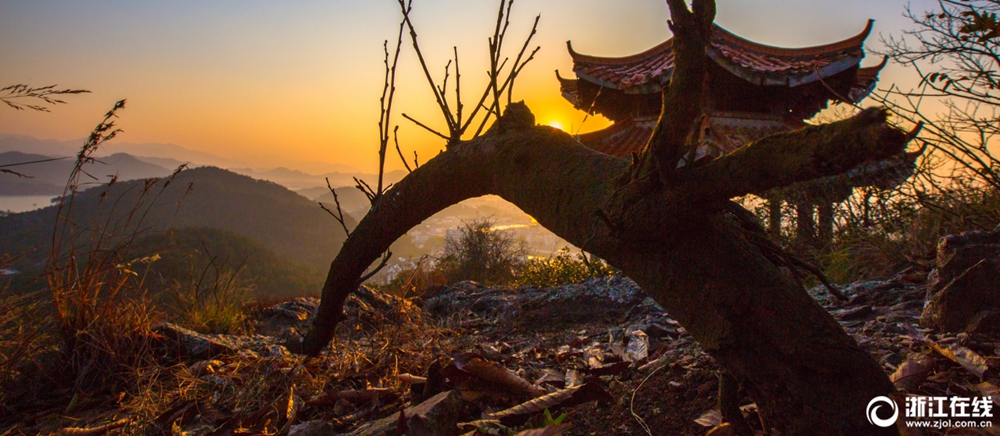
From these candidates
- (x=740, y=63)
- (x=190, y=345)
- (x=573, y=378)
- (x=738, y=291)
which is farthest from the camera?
(x=740, y=63)

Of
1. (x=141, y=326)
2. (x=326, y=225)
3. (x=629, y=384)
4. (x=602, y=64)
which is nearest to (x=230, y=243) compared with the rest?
(x=326, y=225)

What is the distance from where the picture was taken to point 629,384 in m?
1.76

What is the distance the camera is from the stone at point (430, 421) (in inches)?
53.9

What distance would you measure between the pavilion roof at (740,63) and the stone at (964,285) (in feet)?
12.9

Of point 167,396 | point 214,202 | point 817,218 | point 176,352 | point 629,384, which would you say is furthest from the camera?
point 214,202

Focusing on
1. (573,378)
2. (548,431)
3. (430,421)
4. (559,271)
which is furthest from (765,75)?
(430,421)

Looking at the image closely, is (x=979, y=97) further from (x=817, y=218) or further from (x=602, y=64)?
(x=602, y=64)

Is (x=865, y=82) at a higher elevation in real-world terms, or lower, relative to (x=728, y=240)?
higher

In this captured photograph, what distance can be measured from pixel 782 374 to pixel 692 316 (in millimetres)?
212

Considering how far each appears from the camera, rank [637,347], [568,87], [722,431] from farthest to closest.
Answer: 1. [568,87]
2. [637,347]
3. [722,431]

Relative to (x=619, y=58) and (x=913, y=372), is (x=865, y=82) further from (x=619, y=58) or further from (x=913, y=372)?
(x=913, y=372)

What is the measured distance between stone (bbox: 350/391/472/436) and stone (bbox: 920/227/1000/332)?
2.09 meters

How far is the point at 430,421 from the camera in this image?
1.41 m

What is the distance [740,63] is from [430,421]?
7.12 metres
